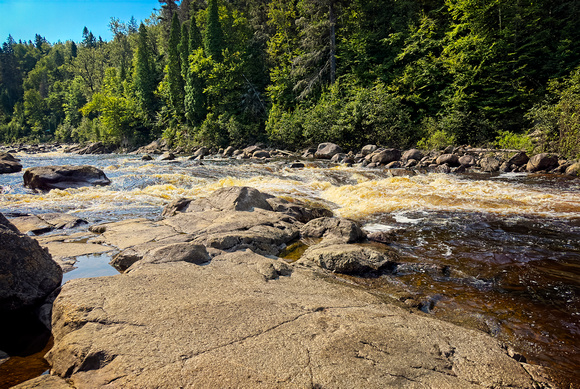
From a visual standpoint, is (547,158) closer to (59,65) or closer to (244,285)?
(244,285)

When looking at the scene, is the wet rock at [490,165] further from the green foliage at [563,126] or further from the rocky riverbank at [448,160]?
the green foliage at [563,126]

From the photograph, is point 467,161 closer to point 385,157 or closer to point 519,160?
point 519,160

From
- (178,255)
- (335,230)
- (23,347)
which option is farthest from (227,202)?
(23,347)

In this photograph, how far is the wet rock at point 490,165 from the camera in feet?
47.9

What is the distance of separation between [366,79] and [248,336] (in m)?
28.0

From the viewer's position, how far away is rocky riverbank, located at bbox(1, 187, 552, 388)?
2203mm

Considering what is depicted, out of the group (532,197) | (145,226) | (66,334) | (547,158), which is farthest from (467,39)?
(66,334)

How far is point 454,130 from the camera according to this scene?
19.8 metres

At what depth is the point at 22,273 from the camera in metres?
3.54

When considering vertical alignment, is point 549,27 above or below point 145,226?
above

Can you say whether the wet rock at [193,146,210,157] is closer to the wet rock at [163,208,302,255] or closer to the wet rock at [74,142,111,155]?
the wet rock at [163,208,302,255]

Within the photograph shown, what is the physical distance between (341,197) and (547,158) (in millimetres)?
10278

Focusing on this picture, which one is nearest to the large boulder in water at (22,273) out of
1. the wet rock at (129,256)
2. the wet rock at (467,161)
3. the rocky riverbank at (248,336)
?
the rocky riverbank at (248,336)

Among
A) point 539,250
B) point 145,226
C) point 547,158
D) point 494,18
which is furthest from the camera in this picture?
point 494,18
